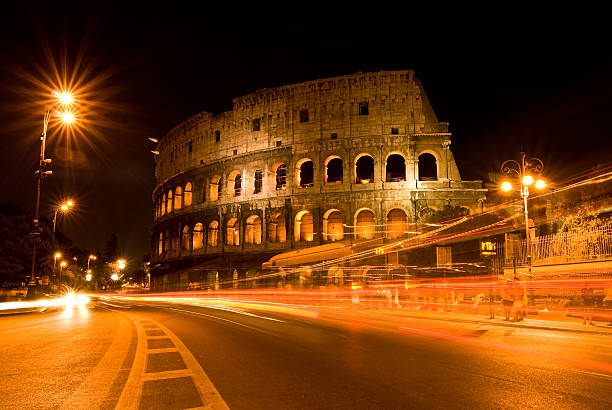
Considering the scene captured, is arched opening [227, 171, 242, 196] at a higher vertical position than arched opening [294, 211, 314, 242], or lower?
higher

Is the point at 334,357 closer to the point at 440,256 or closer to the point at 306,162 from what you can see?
the point at 440,256

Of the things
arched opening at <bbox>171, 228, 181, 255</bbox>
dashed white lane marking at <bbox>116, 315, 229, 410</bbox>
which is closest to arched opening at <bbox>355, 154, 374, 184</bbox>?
arched opening at <bbox>171, 228, 181, 255</bbox>

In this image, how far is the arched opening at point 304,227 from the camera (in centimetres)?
4016

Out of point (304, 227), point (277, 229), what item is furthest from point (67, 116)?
point (277, 229)

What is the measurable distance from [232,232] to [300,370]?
39.5 m

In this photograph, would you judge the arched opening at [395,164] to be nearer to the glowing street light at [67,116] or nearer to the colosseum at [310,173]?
the colosseum at [310,173]

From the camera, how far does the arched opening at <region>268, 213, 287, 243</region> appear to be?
1620 inches

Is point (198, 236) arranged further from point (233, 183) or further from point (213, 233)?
point (233, 183)

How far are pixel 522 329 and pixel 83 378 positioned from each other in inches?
424

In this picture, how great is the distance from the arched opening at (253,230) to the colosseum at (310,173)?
0.10m

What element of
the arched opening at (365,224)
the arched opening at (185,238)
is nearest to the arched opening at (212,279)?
the arched opening at (185,238)

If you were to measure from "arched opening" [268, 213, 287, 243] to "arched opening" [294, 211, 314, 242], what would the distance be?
56.1 inches

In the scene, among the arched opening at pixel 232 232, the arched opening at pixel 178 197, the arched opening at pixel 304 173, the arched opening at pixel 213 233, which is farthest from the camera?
the arched opening at pixel 178 197

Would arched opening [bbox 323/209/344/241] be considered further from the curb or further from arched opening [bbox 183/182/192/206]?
the curb
